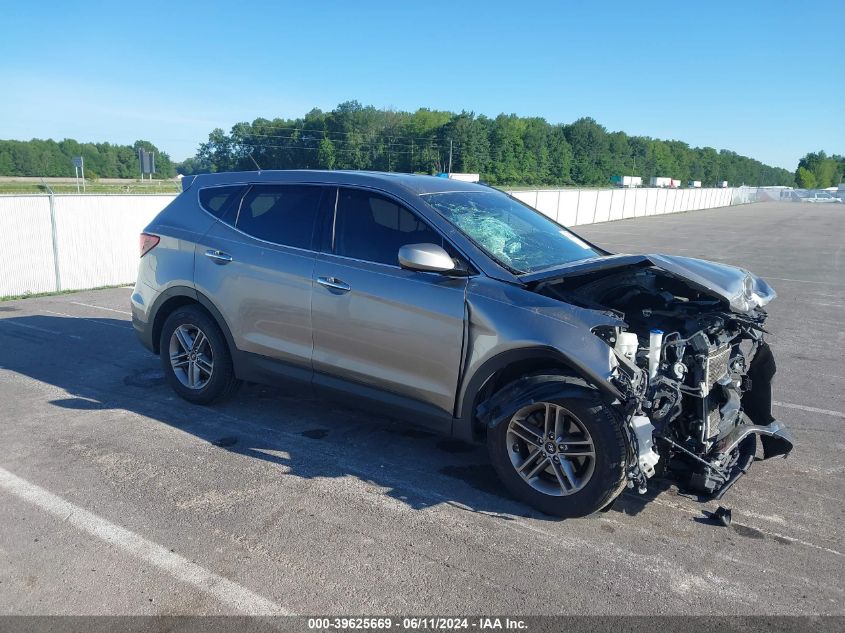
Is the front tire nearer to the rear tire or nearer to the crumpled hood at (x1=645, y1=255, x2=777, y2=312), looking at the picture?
the crumpled hood at (x1=645, y1=255, x2=777, y2=312)

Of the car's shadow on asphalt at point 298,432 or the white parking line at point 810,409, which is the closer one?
the car's shadow on asphalt at point 298,432

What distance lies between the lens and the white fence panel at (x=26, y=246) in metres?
10.4

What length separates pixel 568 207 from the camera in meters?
29.6

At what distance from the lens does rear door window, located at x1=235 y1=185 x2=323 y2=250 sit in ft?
16.0

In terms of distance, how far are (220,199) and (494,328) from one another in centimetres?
277

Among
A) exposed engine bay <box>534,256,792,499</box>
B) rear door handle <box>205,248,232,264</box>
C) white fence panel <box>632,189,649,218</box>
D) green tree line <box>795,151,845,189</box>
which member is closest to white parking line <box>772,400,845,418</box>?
exposed engine bay <box>534,256,792,499</box>

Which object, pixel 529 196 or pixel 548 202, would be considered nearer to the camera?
pixel 529 196

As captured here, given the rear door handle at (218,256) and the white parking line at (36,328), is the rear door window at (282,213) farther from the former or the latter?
the white parking line at (36,328)

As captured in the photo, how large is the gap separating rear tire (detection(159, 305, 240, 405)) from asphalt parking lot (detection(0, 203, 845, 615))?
0.16 metres

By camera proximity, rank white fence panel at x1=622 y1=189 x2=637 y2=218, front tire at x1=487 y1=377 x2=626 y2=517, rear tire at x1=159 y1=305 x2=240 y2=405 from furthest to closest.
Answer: white fence panel at x1=622 y1=189 x2=637 y2=218
rear tire at x1=159 y1=305 x2=240 y2=405
front tire at x1=487 y1=377 x2=626 y2=517

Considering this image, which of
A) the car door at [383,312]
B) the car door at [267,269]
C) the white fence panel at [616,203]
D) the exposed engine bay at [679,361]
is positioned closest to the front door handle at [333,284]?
the car door at [383,312]

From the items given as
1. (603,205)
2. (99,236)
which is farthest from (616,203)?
(99,236)

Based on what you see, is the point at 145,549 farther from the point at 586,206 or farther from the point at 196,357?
the point at 586,206

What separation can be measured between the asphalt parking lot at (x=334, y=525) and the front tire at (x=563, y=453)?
0.15m
